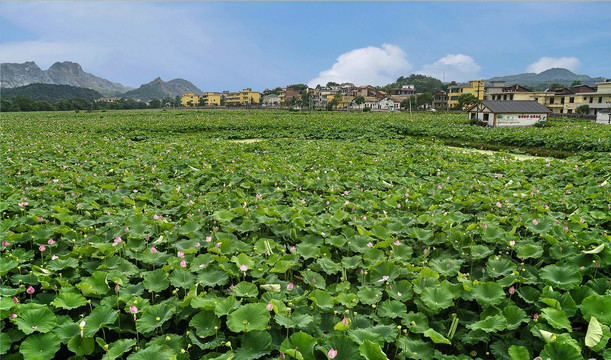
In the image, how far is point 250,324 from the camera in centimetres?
230

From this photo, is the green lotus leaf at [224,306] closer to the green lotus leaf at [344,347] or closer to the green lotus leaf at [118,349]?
the green lotus leaf at [118,349]

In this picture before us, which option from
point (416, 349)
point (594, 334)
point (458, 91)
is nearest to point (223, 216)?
point (416, 349)

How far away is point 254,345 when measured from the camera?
2232 millimetres

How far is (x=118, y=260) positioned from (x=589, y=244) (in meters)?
4.23

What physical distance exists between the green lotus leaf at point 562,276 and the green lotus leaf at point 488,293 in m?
0.48

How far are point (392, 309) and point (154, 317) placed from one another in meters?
1.64

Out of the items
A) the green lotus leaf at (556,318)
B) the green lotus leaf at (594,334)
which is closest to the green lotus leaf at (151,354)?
the green lotus leaf at (556,318)

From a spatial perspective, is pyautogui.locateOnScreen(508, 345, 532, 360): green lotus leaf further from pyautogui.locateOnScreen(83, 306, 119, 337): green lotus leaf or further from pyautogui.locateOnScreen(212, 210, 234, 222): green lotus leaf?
pyautogui.locateOnScreen(212, 210, 234, 222): green lotus leaf

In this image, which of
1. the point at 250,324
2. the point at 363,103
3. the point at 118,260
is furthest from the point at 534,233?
the point at 363,103

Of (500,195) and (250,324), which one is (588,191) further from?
(250,324)

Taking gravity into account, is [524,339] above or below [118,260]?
below

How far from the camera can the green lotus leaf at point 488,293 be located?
2.62 m

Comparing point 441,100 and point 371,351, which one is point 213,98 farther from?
point 371,351

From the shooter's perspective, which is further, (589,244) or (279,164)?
(279,164)
